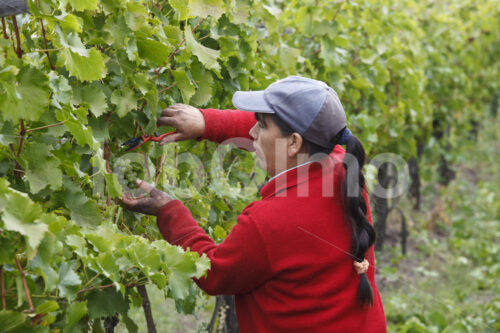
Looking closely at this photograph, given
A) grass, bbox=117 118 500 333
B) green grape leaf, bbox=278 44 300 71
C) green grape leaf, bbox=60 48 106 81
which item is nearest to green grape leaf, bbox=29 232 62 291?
green grape leaf, bbox=60 48 106 81

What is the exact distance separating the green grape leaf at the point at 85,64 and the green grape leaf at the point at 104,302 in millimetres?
586

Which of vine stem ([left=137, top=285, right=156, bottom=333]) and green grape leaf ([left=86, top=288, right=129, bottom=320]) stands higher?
green grape leaf ([left=86, top=288, right=129, bottom=320])

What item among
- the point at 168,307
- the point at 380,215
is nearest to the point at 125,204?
the point at 168,307

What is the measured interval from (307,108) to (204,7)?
1.62ft

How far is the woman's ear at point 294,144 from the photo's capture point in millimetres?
1864

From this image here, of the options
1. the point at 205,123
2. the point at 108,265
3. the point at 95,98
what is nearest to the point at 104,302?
the point at 108,265

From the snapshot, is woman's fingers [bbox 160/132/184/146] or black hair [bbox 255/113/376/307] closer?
black hair [bbox 255/113/376/307]

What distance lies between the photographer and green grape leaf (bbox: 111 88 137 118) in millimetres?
1925

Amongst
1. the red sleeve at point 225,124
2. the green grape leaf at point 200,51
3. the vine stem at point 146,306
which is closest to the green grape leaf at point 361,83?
the red sleeve at point 225,124

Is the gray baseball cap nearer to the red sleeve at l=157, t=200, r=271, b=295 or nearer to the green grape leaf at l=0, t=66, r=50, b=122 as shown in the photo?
the red sleeve at l=157, t=200, r=271, b=295

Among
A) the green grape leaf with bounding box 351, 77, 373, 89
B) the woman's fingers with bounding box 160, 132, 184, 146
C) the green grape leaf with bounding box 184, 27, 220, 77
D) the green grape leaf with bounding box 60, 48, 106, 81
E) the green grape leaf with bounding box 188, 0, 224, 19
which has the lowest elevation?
the green grape leaf with bounding box 351, 77, 373, 89

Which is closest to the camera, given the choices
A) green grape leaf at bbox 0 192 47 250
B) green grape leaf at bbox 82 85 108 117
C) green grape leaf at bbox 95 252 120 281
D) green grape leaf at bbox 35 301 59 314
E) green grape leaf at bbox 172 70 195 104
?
green grape leaf at bbox 0 192 47 250

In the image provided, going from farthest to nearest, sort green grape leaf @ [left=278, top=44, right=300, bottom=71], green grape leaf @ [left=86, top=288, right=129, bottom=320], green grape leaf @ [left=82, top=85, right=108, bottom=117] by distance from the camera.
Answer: green grape leaf @ [left=278, top=44, right=300, bottom=71] → green grape leaf @ [left=82, top=85, right=108, bottom=117] → green grape leaf @ [left=86, top=288, right=129, bottom=320]

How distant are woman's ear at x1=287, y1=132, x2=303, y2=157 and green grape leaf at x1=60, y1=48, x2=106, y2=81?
0.62 metres
